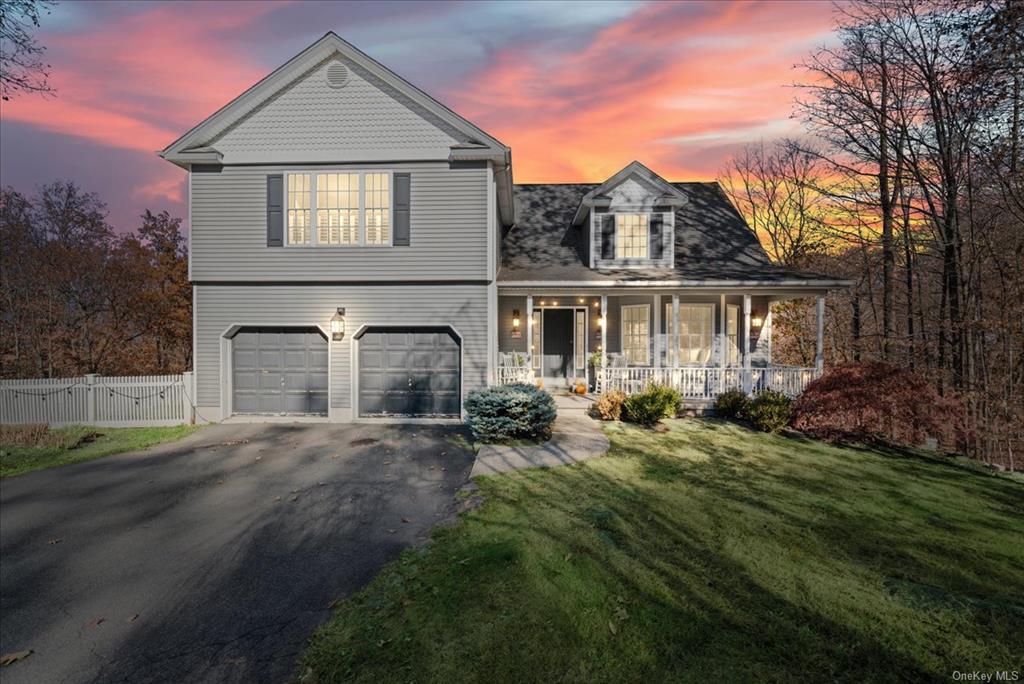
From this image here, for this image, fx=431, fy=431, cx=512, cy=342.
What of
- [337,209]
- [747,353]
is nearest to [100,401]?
[337,209]

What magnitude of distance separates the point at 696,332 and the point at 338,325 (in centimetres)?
1113

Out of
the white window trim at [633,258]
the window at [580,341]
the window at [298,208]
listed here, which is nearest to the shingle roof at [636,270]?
the white window trim at [633,258]

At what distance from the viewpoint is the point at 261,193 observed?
452 inches

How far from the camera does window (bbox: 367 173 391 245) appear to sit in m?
11.4

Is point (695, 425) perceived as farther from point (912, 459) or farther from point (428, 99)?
point (428, 99)

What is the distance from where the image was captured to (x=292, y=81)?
11266 millimetres

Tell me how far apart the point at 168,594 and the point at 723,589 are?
5416mm

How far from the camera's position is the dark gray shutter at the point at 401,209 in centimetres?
1129

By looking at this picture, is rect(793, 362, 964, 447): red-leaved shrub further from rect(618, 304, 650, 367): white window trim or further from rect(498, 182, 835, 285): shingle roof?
rect(618, 304, 650, 367): white window trim

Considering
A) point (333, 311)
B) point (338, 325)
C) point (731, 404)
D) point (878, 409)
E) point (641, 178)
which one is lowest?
point (731, 404)

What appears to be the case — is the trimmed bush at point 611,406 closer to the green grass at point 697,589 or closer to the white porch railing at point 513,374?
the white porch railing at point 513,374

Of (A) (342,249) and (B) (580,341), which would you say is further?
(B) (580,341)

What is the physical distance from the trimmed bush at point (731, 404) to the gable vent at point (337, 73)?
13223mm

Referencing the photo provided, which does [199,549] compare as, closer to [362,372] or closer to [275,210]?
[362,372]
